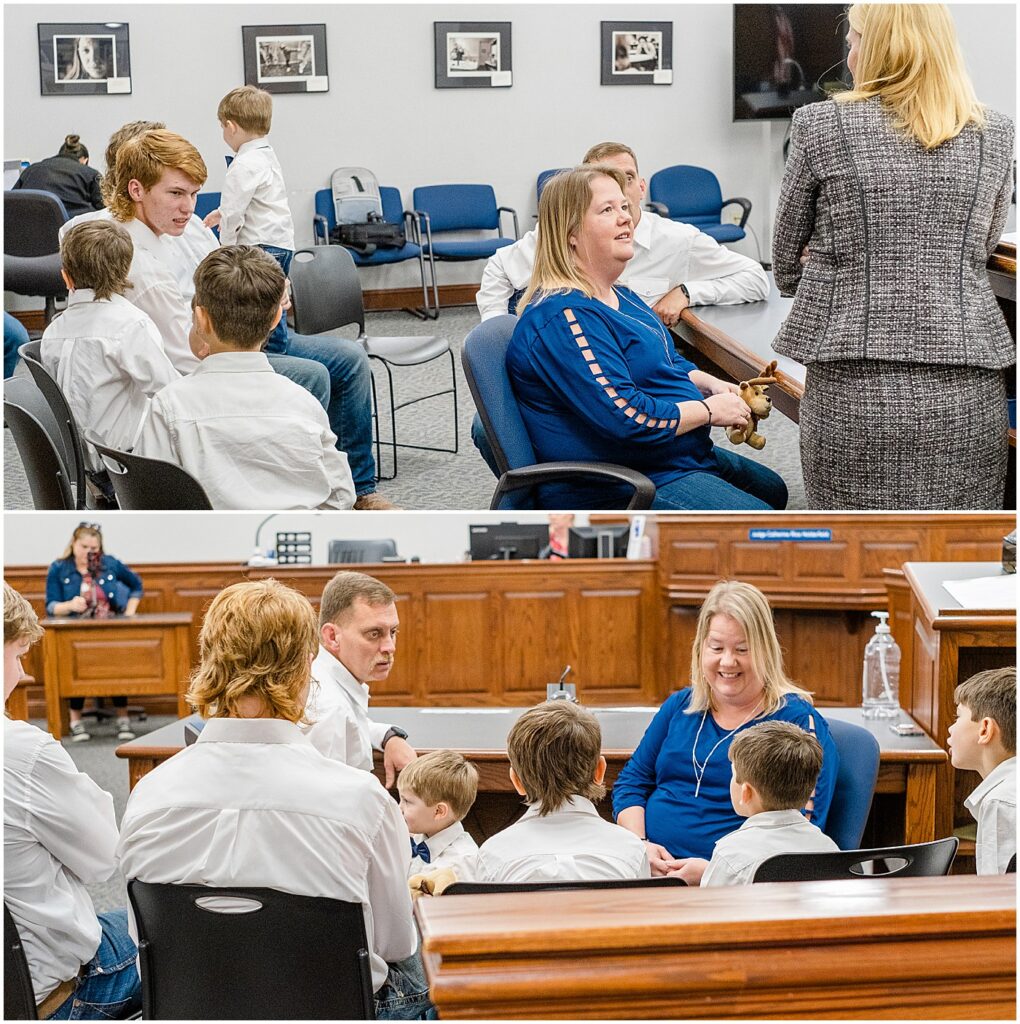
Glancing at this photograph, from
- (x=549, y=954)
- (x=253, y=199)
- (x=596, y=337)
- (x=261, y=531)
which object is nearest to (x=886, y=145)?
(x=596, y=337)

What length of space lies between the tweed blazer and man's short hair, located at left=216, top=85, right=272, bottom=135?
2938 mm

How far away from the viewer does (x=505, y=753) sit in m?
2.66

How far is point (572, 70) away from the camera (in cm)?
788

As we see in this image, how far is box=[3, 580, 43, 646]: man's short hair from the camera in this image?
1839mm

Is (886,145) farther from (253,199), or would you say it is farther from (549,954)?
(253,199)

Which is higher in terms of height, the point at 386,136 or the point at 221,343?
the point at 386,136

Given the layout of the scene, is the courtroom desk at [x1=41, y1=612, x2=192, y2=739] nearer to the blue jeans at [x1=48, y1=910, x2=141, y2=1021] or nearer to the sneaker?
the sneaker

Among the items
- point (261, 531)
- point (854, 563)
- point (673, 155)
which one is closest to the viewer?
point (854, 563)

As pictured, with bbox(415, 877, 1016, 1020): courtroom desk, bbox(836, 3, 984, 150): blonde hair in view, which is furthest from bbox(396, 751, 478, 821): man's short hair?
bbox(415, 877, 1016, 1020): courtroom desk

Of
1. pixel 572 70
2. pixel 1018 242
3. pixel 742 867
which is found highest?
pixel 572 70

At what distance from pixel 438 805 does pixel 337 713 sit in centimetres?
29

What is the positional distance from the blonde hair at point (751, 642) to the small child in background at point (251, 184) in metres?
2.57

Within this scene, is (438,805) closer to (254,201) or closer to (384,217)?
(254,201)

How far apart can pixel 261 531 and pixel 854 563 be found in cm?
355
